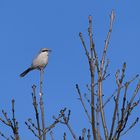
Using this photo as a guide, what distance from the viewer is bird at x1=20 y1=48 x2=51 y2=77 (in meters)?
15.7

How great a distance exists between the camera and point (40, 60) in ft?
51.9

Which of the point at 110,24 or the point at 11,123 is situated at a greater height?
the point at 110,24

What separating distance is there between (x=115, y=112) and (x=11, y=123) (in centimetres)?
146

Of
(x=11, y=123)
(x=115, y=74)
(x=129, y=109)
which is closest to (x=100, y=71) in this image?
(x=115, y=74)

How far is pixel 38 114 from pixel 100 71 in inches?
50.5

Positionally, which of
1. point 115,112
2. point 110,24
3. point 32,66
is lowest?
point 115,112

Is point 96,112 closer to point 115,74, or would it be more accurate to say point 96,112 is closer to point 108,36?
point 115,74

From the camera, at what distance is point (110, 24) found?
548 centimetres

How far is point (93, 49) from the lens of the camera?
200 inches

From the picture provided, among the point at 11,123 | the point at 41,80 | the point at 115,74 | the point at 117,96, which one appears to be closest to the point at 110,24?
the point at 115,74

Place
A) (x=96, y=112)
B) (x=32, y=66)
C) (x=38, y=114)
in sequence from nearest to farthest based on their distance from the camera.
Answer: (x=96, y=112) < (x=38, y=114) < (x=32, y=66)

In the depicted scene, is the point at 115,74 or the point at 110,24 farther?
the point at 110,24

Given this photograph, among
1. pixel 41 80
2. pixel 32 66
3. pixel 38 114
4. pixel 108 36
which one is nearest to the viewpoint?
pixel 108 36

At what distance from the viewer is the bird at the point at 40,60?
15.7 metres
